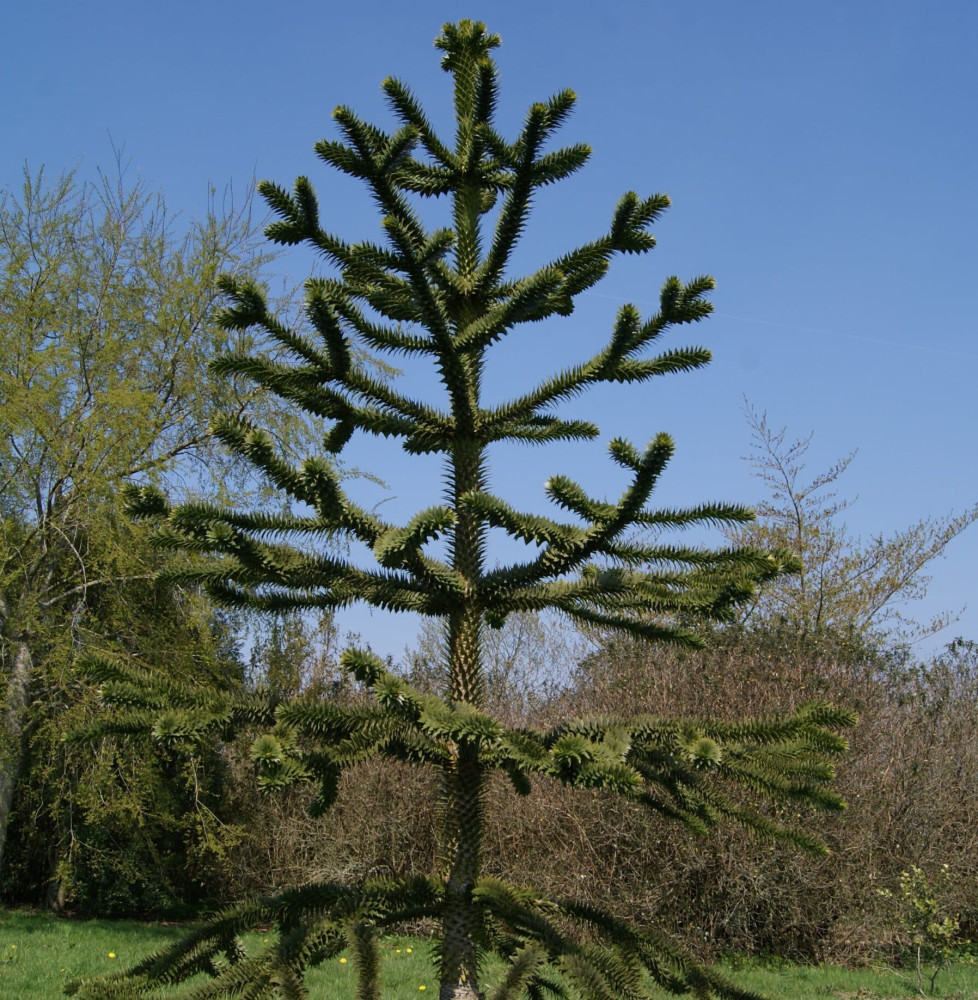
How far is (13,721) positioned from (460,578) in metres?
12.8

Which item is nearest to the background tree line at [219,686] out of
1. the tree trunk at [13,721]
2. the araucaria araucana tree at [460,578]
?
the tree trunk at [13,721]

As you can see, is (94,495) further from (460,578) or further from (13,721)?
(460,578)

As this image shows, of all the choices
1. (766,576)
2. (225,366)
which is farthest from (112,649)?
(766,576)

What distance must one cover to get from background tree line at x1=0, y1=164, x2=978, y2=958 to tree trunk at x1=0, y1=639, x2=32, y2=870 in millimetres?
36

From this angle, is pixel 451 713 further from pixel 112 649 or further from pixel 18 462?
pixel 18 462

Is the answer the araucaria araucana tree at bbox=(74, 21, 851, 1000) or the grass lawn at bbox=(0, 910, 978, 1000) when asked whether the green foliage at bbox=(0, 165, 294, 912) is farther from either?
the araucaria araucana tree at bbox=(74, 21, 851, 1000)

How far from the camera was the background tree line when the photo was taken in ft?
40.3

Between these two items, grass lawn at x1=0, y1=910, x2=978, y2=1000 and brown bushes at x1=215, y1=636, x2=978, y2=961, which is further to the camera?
brown bushes at x1=215, y1=636, x2=978, y2=961

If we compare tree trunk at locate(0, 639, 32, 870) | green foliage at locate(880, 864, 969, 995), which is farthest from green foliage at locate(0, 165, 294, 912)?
green foliage at locate(880, 864, 969, 995)

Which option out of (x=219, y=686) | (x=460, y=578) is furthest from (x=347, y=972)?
(x=460, y=578)

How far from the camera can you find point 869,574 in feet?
65.7

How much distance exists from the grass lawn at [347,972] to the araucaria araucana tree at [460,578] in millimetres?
6897

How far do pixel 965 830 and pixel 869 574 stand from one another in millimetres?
7146

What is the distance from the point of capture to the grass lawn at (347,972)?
969cm
